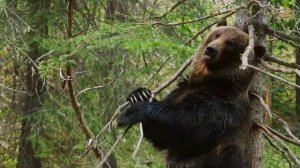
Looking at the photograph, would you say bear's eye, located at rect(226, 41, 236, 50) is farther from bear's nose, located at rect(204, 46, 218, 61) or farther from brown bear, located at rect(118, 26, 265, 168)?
bear's nose, located at rect(204, 46, 218, 61)

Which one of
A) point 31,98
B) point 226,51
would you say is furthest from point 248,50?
point 31,98

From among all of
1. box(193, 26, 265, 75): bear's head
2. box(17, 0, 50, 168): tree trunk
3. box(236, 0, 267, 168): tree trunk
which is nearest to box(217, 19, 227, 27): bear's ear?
box(236, 0, 267, 168): tree trunk

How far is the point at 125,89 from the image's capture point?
10133mm

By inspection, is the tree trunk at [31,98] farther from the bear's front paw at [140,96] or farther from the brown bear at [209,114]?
the brown bear at [209,114]

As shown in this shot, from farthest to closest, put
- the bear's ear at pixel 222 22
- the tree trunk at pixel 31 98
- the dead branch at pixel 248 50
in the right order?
the tree trunk at pixel 31 98 → the bear's ear at pixel 222 22 → the dead branch at pixel 248 50

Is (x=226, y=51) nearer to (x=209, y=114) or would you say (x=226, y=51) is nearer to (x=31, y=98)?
(x=209, y=114)

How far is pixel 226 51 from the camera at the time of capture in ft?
15.1

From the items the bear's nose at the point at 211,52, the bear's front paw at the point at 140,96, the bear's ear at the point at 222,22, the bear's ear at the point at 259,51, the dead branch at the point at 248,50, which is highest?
the dead branch at the point at 248,50

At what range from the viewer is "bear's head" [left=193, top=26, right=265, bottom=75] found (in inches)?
177

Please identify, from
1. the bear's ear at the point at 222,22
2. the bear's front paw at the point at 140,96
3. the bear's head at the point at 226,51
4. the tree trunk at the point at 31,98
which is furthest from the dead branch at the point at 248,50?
the tree trunk at the point at 31,98

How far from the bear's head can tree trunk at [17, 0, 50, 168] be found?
6.39m

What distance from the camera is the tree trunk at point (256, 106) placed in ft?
15.3

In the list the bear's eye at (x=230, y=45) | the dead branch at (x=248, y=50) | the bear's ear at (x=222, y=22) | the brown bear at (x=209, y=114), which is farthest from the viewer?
the bear's ear at (x=222, y=22)

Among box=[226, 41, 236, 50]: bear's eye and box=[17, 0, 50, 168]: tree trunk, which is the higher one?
box=[226, 41, 236, 50]: bear's eye
